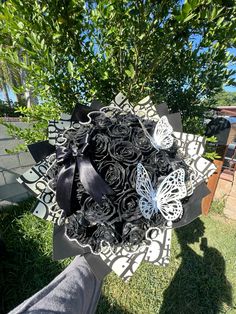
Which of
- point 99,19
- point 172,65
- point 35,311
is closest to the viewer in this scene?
point 35,311

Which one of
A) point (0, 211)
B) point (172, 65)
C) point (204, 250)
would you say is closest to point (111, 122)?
point (172, 65)

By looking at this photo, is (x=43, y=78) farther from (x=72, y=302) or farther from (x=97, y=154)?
(x=72, y=302)

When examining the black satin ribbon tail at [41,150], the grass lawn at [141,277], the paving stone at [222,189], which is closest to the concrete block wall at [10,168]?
the grass lawn at [141,277]

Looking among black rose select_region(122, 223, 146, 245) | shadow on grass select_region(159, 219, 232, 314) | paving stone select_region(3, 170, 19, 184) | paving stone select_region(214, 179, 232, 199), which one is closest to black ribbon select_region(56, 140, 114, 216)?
black rose select_region(122, 223, 146, 245)

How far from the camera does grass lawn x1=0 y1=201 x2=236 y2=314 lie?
171cm

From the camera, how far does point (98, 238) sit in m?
0.56

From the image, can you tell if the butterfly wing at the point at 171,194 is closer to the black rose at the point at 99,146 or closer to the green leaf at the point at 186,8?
the black rose at the point at 99,146

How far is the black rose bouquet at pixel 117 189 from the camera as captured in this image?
534mm

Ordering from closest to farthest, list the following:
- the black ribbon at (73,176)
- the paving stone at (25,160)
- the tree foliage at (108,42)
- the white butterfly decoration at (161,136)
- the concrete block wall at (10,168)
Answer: the black ribbon at (73,176)
the white butterfly decoration at (161,136)
the tree foliage at (108,42)
the concrete block wall at (10,168)
the paving stone at (25,160)

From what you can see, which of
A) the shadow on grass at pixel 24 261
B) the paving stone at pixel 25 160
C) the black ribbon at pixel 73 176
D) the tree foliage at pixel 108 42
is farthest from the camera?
the paving stone at pixel 25 160

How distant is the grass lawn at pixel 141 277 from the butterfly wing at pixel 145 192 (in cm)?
157

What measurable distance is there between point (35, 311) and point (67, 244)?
19 centimetres

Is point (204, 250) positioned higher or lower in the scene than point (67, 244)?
lower

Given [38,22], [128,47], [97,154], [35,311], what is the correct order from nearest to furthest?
[35,311] < [97,154] < [38,22] < [128,47]
